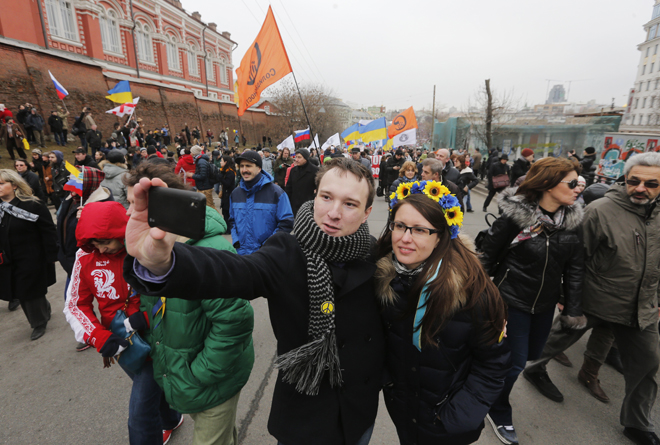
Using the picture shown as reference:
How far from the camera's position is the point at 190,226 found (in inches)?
31.8

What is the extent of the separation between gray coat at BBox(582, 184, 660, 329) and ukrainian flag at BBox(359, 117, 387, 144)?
1319cm

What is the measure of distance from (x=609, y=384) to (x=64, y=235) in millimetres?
5811

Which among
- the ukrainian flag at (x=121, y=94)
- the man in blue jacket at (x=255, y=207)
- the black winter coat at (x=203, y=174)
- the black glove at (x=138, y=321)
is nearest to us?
the black glove at (x=138, y=321)

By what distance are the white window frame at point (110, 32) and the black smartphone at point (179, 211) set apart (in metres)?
33.6

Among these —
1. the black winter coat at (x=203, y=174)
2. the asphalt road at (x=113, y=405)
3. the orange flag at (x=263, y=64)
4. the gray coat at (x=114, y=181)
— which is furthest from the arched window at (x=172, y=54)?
the asphalt road at (x=113, y=405)

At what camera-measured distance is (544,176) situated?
2.32m

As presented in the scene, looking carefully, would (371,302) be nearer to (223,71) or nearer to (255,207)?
(255,207)

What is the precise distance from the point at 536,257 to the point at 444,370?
132 centimetres

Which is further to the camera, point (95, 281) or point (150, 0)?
point (150, 0)

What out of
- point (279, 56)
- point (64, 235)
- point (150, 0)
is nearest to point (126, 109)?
point (279, 56)

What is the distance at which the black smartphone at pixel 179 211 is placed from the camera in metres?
0.80

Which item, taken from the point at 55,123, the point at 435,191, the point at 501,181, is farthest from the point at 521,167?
the point at 55,123

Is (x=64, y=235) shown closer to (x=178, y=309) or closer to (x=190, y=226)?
(x=178, y=309)

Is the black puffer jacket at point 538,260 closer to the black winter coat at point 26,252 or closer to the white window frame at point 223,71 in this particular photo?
the black winter coat at point 26,252
